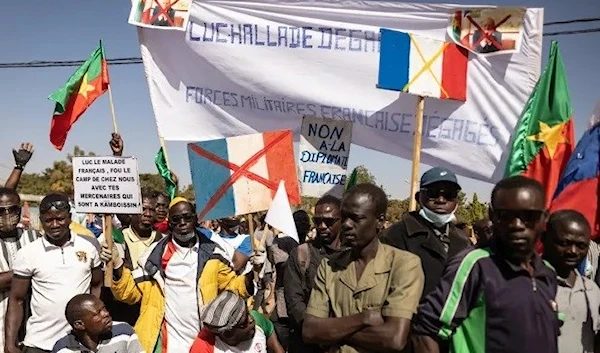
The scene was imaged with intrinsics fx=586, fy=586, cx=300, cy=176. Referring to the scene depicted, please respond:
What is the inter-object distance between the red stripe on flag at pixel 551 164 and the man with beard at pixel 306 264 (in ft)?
6.17

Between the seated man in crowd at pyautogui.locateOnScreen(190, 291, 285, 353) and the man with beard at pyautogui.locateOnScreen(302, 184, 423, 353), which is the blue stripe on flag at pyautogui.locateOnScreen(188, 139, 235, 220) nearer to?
the seated man in crowd at pyautogui.locateOnScreen(190, 291, 285, 353)

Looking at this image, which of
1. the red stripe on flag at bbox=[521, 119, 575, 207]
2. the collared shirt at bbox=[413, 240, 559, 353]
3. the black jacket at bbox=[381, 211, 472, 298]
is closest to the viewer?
the collared shirt at bbox=[413, 240, 559, 353]

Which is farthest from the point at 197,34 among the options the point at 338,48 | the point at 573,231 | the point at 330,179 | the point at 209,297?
the point at 573,231

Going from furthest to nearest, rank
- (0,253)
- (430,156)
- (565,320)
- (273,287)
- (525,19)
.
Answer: (430,156) < (525,19) < (273,287) < (0,253) < (565,320)

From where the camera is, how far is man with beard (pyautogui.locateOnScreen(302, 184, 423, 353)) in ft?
8.40

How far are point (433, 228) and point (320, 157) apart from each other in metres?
2.06

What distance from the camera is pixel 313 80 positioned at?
585 centimetres

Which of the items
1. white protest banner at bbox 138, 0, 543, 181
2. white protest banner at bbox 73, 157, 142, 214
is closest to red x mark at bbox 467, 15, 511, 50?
white protest banner at bbox 138, 0, 543, 181

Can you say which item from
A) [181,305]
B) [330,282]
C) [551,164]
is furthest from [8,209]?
[551,164]

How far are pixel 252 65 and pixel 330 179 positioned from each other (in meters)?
1.51

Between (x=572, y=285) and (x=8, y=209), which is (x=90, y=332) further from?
(x=572, y=285)

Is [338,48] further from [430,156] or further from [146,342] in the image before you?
[146,342]

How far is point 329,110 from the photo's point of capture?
5824 millimetres

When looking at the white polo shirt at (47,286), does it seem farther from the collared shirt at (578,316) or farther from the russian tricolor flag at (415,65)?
the collared shirt at (578,316)
